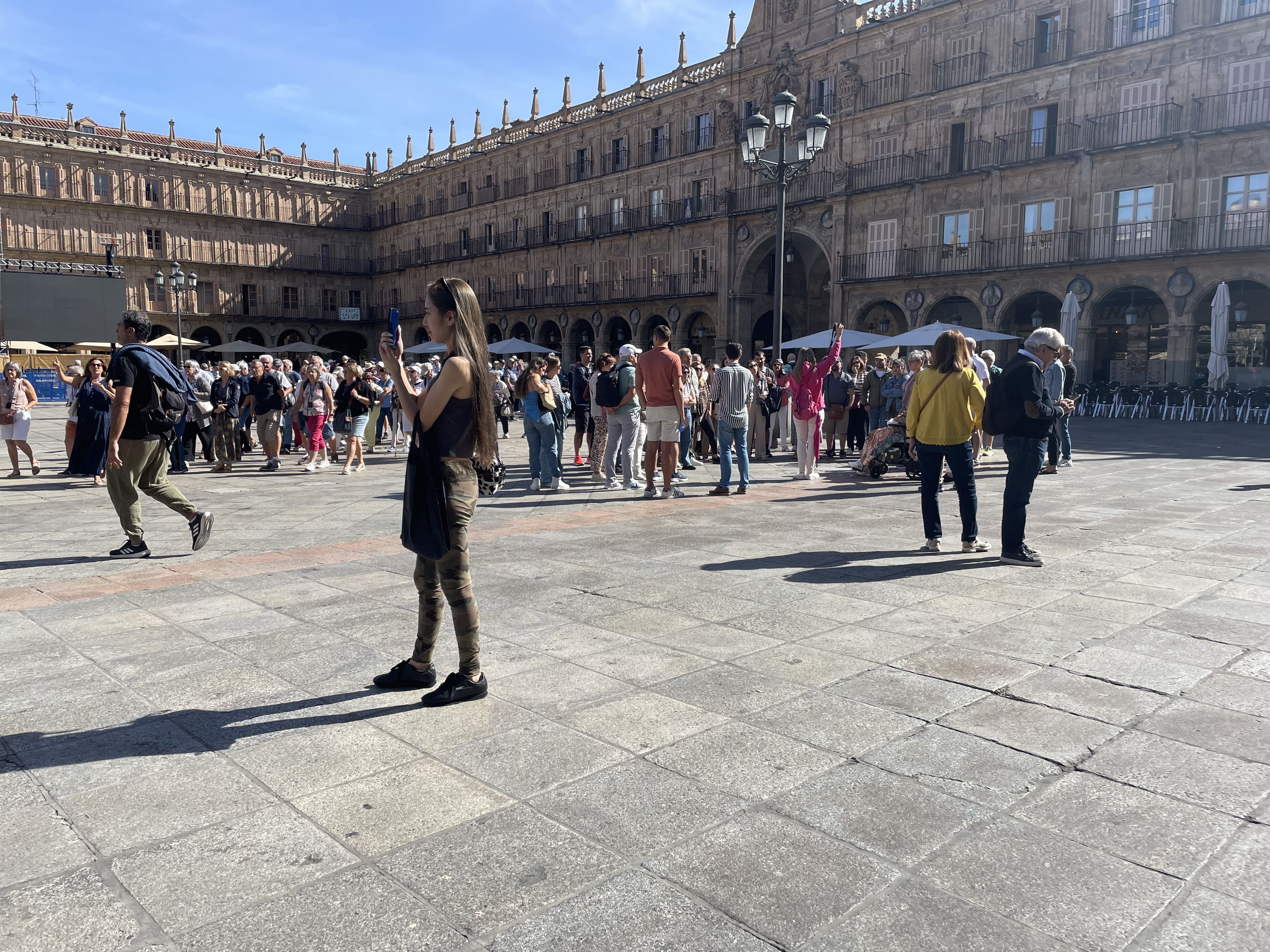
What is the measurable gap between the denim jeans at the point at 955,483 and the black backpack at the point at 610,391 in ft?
13.2

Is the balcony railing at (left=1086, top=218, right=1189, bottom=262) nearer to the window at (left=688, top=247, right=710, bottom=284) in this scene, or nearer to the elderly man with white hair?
the window at (left=688, top=247, right=710, bottom=284)

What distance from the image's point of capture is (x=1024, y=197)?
85.8ft

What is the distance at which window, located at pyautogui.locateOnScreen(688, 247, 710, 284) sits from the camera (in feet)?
111

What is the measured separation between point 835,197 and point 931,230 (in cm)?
337

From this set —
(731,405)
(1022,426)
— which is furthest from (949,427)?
(731,405)

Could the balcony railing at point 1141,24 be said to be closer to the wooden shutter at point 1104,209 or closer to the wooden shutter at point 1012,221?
the wooden shutter at point 1104,209

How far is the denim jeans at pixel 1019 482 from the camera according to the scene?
6.07m

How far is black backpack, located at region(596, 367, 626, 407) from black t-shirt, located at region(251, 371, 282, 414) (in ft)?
17.0

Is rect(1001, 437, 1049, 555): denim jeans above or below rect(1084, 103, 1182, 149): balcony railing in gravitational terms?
below

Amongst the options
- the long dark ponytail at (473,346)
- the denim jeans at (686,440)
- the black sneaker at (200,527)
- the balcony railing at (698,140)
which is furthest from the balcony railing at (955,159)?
the long dark ponytail at (473,346)

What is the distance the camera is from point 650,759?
3064mm

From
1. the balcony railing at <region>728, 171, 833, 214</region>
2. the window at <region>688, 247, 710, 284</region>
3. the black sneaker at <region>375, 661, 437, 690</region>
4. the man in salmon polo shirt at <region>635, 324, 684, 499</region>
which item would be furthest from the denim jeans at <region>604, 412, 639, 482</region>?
the window at <region>688, 247, 710, 284</region>

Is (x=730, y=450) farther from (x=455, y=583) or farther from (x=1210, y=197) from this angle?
(x=1210, y=197)

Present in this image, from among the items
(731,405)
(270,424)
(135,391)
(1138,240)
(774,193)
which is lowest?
(270,424)
